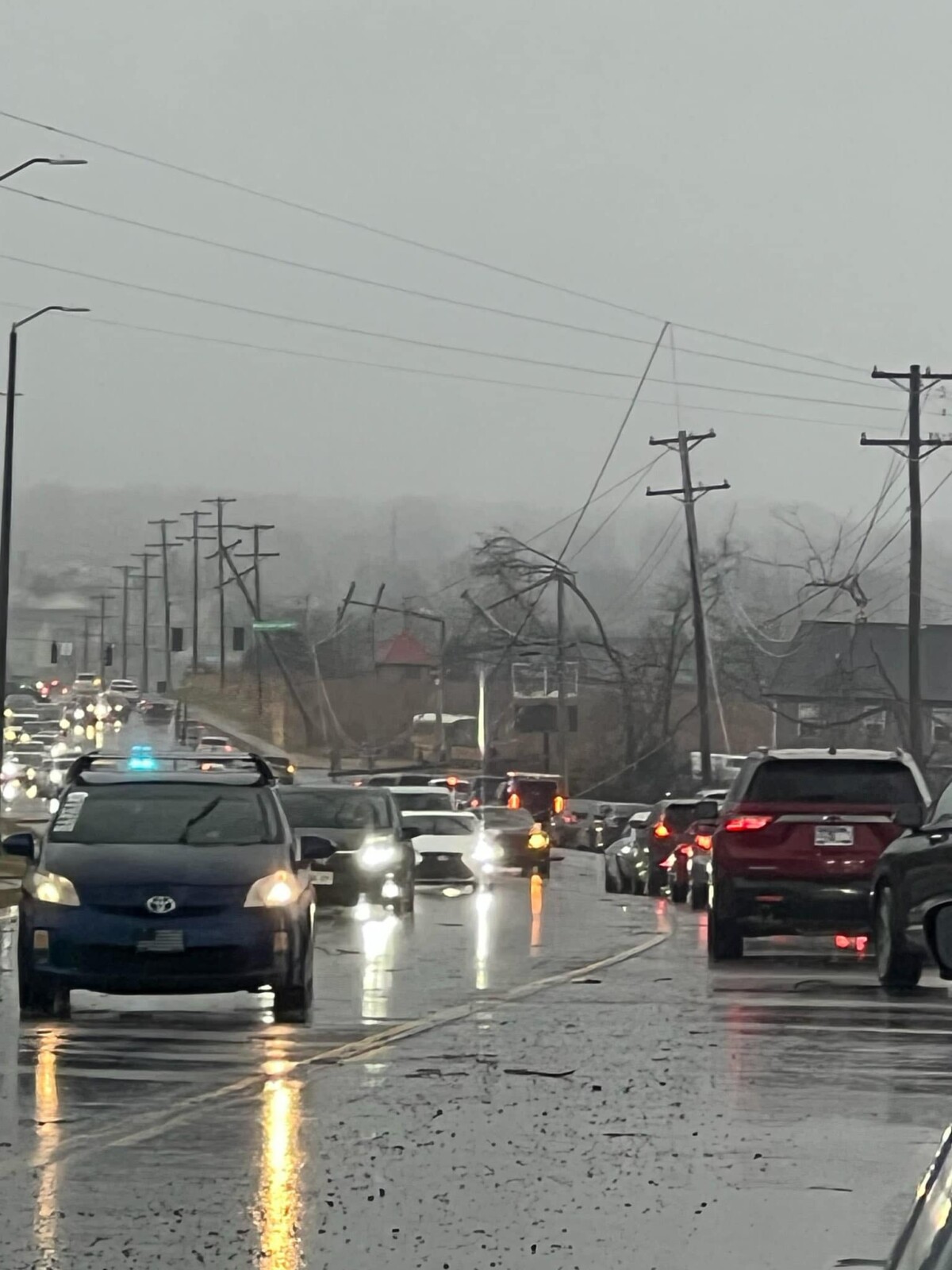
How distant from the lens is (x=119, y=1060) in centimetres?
1322

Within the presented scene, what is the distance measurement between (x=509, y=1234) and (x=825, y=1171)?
1.84 meters

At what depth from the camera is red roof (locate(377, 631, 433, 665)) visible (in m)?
175

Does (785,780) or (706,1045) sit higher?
(785,780)

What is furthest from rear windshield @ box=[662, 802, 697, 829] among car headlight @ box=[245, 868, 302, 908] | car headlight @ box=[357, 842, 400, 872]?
car headlight @ box=[245, 868, 302, 908]

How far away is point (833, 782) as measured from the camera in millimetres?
21781

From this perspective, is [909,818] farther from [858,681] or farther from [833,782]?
[858,681]

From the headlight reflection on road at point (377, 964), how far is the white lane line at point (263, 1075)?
0.57 meters

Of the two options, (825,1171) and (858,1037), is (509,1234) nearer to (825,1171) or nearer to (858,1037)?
(825,1171)

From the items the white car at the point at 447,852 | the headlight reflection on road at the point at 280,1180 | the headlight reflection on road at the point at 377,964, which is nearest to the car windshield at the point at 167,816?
the headlight reflection on road at the point at 377,964

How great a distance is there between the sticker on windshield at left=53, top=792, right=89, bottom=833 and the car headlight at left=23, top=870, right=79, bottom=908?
116 centimetres

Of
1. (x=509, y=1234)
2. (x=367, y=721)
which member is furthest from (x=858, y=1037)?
(x=367, y=721)

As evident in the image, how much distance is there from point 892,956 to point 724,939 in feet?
11.5

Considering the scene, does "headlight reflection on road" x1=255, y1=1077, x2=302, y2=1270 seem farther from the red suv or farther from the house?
the house

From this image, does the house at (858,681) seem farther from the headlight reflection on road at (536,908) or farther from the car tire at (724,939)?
the car tire at (724,939)
